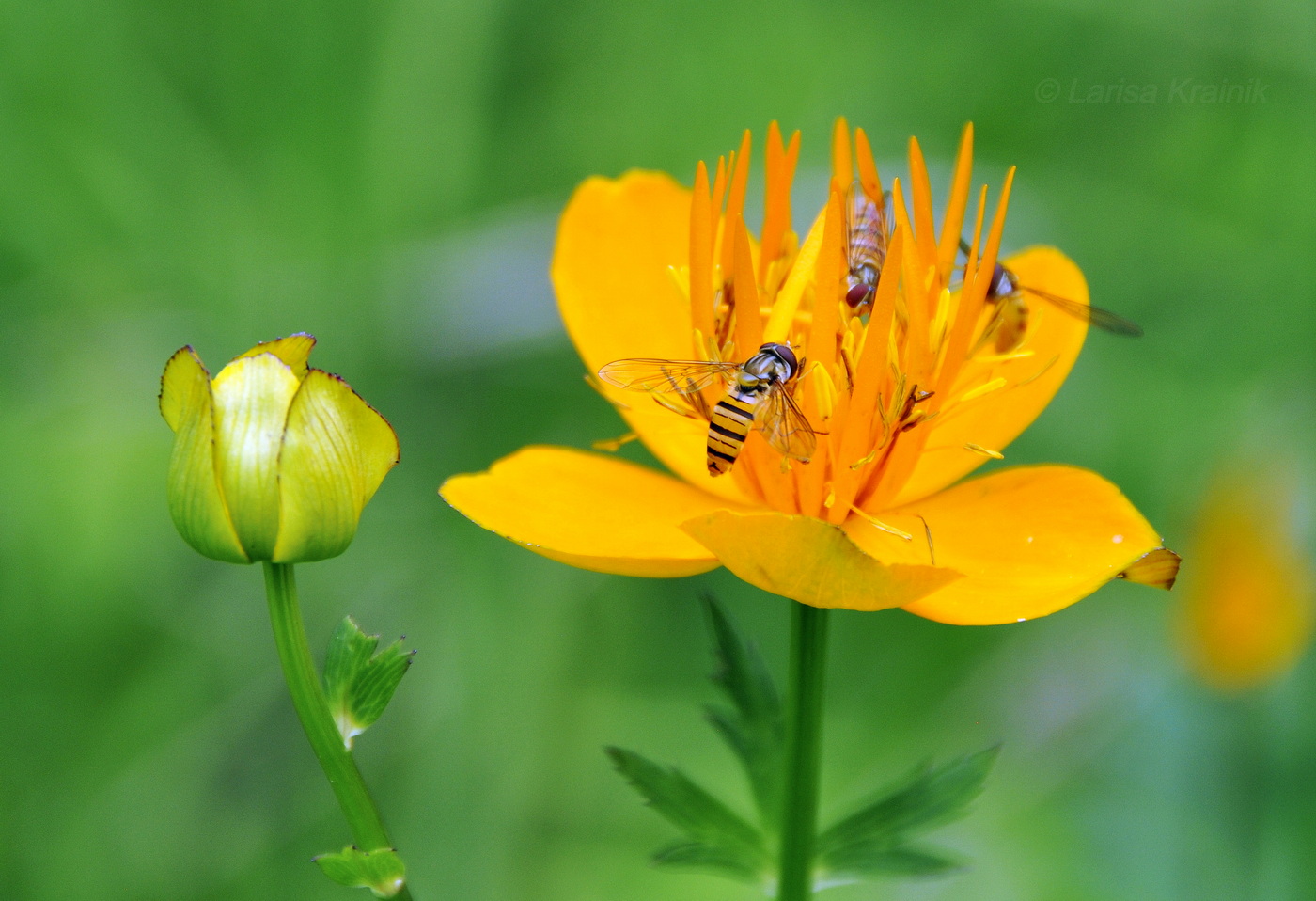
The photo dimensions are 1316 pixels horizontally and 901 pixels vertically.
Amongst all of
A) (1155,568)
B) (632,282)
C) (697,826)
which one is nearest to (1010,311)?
(1155,568)

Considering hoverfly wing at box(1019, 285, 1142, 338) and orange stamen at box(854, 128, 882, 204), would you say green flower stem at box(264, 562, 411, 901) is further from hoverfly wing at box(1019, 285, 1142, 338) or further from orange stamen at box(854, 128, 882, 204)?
hoverfly wing at box(1019, 285, 1142, 338)

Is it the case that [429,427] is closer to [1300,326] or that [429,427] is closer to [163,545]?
[163,545]

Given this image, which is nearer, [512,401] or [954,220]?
[954,220]

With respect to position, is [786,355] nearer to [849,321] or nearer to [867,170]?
[849,321]

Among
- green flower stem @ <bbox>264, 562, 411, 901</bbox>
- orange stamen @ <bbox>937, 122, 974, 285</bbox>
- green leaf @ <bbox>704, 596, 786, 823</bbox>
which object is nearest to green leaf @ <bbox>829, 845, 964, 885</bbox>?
green leaf @ <bbox>704, 596, 786, 823</bbox>

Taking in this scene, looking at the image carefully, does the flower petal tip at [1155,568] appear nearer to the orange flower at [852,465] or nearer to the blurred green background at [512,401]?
the orange flower at [852,465]

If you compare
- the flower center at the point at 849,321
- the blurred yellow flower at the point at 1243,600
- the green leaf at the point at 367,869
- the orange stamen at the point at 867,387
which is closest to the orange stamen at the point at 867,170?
the flower center at the point at 849,321

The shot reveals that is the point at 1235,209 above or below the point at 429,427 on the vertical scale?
above

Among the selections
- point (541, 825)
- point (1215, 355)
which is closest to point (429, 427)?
point (541, 825)
